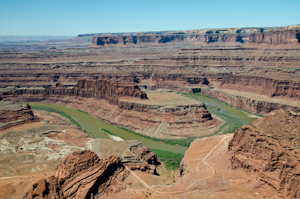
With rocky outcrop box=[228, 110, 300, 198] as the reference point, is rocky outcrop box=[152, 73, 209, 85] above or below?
below

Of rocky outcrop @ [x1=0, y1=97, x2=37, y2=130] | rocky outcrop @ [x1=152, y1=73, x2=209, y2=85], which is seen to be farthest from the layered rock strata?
rocky outcrop @ [x1=152, y1=73, x2=209, y2=85]

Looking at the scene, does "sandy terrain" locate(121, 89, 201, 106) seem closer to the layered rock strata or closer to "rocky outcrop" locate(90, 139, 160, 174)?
the layered rock strata

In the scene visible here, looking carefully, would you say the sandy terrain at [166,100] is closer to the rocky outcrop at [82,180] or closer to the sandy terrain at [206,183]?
the sandy terrain at [206,183]

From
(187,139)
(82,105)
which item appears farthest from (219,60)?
(187,139)

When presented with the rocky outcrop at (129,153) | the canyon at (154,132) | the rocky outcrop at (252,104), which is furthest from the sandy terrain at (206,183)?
the rocky outcrop at (252,104)

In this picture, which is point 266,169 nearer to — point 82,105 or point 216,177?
point 216,177

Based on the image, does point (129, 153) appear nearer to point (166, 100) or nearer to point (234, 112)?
point (166, 100)

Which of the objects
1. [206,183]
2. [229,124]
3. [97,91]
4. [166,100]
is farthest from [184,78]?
[206,183]
